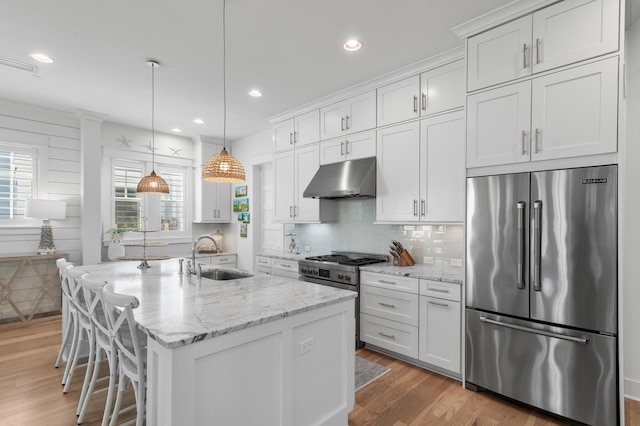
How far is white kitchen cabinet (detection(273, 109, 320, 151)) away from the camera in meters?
4.34

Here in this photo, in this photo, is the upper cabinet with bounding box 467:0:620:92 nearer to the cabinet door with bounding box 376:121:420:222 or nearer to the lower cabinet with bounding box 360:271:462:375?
the cabinet door with bounding box 376:121:420:222

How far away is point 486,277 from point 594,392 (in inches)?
35.5

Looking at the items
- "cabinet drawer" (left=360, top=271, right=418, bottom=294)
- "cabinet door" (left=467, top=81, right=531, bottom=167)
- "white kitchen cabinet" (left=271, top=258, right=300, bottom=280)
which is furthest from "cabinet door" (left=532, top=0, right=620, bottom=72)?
"white kitchen cabinet" (left=271, top=258, right=300, bottom=280)

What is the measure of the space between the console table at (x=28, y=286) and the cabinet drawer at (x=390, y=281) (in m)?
4.15

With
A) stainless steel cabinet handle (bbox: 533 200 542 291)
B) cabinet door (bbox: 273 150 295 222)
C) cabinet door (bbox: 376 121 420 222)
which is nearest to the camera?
stainless steel cabinet handle (bbox: 533 200 542 291)

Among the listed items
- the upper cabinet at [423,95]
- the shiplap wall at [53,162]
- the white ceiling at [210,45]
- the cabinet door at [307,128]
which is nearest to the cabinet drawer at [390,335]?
the upper cabinet at [423,95]

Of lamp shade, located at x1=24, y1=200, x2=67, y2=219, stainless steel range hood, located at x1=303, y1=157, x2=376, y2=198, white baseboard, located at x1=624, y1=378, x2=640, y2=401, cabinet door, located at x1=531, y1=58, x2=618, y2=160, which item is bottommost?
white baseboard, located at x1=624, y1=378, x2=640, y2=401

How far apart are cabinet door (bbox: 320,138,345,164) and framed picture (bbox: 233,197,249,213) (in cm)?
225

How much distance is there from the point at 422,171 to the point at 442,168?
205 millimetres

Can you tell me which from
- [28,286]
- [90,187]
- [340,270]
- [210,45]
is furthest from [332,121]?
[28,286]

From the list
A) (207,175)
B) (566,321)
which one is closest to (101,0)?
(207,175)

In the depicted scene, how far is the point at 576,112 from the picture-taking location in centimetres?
219

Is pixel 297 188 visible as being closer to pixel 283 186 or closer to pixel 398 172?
pixel 283 186

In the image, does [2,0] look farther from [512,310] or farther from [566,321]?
[566,321]
